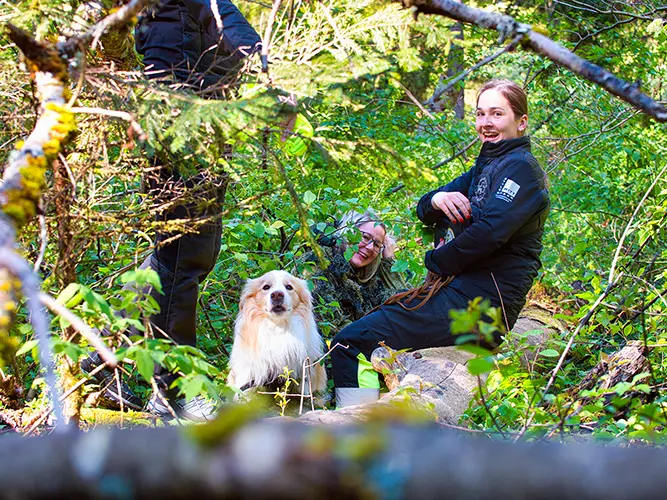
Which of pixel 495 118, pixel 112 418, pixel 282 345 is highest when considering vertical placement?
pixel 495 118

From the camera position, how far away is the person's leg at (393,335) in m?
4.73

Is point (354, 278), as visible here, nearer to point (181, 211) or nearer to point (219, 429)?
point (181, 211)

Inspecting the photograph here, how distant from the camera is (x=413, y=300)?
4.91 meters

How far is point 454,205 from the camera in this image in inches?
189

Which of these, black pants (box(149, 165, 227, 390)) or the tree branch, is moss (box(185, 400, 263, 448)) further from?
black pants (box(149, 165, 227, 390))

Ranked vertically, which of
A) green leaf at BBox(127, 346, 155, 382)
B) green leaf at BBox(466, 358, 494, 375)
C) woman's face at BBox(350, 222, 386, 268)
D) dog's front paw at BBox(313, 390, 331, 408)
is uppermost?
green leaf at BBox(466, 358, 494, 375)

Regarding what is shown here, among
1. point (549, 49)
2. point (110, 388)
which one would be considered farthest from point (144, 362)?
point (110, 388)

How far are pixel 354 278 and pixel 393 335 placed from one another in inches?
73.2

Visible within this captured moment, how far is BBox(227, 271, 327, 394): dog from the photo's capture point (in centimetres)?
538

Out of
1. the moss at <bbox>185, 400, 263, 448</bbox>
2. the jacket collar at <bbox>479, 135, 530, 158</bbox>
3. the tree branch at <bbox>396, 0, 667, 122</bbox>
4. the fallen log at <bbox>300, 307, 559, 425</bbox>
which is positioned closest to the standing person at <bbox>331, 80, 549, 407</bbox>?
the jacket collar at <bbox>479, 135, 530, 158</bbox>

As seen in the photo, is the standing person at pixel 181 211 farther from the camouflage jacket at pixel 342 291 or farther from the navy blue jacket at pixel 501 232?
the camouflage jacket at pixel 342 291

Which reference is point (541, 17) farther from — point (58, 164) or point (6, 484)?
point (6, 484)

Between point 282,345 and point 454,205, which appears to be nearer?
point 454,205

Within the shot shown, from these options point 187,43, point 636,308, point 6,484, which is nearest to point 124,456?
point 6,484
